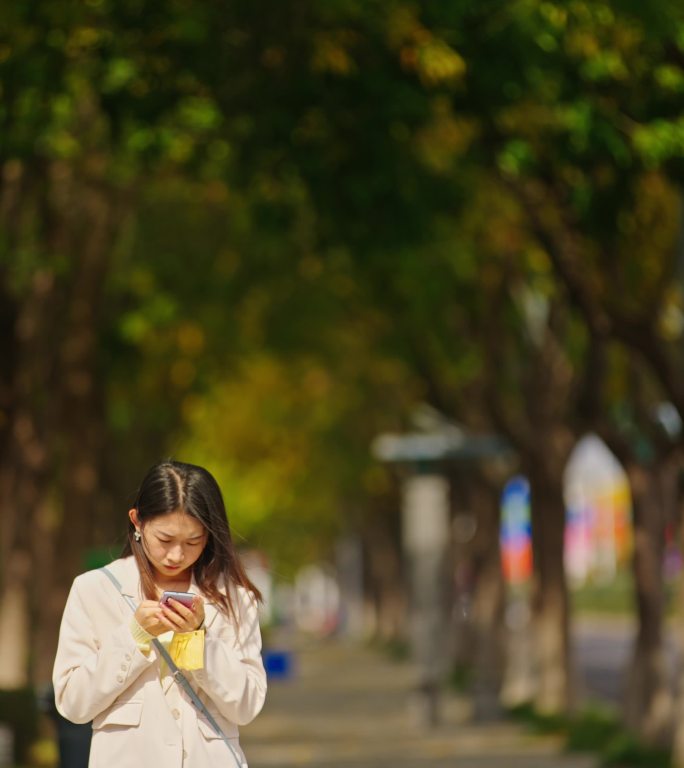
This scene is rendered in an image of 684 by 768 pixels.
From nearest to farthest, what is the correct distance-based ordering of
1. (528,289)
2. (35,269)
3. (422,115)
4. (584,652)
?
(422,115) → (35,269) → (528,289) → (584,652)

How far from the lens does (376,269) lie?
2414 cm

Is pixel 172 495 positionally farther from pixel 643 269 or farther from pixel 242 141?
pixel 643 269

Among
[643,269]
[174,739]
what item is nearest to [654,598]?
[643,269]

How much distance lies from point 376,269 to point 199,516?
18748 millimetres

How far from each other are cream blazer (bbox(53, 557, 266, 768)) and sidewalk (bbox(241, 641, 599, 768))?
1377 centimetres

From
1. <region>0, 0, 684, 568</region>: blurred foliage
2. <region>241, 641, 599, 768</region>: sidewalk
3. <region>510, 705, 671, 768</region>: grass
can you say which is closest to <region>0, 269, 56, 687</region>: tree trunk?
<region>0, 0, 684, 568</region>: blurred foliage

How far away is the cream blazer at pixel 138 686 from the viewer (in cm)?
543

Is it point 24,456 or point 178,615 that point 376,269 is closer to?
point 24,456

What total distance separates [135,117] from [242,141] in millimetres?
1201

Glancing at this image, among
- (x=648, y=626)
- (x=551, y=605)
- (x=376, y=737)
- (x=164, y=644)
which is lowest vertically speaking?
(x=164, y=644)

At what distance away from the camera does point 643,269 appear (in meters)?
21.1

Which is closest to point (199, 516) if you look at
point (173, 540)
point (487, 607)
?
point (173, 540)

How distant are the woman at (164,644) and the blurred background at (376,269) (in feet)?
1.63

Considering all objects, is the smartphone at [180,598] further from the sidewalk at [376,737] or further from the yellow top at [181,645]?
the sidewalk at [376,737]
